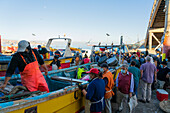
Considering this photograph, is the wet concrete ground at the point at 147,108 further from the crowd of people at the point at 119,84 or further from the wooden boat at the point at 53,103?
the wooden boat at the point at 53,103

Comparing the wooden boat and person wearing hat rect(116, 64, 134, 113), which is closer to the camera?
the wooden boat

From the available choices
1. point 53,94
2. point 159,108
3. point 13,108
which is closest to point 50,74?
point 53,94

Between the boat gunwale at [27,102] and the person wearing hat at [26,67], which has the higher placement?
the person wearing hat at [26,67]

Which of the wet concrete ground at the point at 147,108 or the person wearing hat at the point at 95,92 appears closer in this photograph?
the person wearing hat at the point at 95,92

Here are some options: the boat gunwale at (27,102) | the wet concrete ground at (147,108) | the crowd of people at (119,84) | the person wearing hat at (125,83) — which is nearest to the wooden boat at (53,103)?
the boat gunwale at (27,102)

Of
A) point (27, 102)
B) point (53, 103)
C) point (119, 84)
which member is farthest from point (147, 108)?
point (27, 102)

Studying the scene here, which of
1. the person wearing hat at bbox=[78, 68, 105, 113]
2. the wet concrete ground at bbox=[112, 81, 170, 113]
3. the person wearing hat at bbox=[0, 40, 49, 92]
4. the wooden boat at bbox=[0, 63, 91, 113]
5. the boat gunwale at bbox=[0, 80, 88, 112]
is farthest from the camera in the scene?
the wet concrete ground at bbox=[112, 81, 170, 113]

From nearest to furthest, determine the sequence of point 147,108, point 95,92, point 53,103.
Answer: point 53,103 < point 95,92 < point 147,108

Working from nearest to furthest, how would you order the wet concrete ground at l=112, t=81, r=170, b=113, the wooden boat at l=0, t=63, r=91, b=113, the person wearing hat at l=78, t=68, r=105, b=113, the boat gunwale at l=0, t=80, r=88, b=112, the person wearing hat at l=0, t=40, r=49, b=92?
1. the boat gunwale at l=0, t=80, r=88, b=112
2. the wooden boat at l=0, t=63, r=91, b=113
3. the person wearing hat at l=0, t=40, r=49, b=92
4. the person wearing hat at l=78, t=68, r=105, b=113
5. the wet concrete ground at l=112, t=81, r=170, b=113

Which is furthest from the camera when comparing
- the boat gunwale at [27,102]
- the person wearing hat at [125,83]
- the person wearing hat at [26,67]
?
the person wearing hat at [125,83]

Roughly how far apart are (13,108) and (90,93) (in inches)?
57.7

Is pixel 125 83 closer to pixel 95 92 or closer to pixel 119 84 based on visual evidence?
pixel 119 84

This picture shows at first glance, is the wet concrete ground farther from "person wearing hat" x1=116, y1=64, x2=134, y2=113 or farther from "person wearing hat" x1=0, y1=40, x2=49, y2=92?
"person wearing hat" x1=0, y1=40, x2=49, y2=92

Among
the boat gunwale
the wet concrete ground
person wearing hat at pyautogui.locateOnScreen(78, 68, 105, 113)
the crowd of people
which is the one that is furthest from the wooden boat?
the wet concrete ground
